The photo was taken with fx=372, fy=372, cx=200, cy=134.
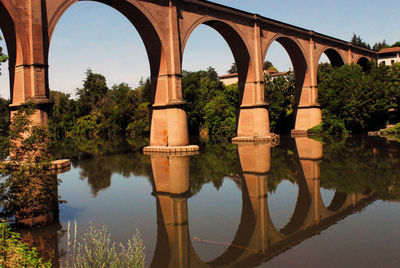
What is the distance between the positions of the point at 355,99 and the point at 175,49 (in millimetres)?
17926

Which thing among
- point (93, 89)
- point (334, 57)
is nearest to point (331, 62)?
point (334, 57)

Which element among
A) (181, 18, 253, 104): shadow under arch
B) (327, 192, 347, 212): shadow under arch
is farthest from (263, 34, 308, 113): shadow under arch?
(327, 192, 347, 212): shadow under arch

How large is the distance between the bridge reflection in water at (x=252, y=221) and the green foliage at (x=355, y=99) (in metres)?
21.5

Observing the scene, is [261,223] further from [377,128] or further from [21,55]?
[377,128]

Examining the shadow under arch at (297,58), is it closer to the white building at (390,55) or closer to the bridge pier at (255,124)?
the bridge pier at (255,124)

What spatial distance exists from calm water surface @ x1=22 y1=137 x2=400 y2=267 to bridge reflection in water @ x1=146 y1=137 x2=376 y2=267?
17mm

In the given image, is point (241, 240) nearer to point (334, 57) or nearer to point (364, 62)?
point (334, 57)

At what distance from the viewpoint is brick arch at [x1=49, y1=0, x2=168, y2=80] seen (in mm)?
20312

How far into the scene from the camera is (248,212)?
8.23 meters

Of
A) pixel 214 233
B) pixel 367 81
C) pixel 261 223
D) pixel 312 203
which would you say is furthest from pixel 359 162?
pixel 367 81

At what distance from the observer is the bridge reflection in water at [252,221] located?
579 centimetres

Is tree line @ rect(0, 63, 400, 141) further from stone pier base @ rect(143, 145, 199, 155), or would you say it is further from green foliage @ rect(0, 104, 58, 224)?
green foliage @ rect(0, 104, 58, 224)

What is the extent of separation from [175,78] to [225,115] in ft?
50.5

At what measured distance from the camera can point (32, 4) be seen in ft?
51.5
